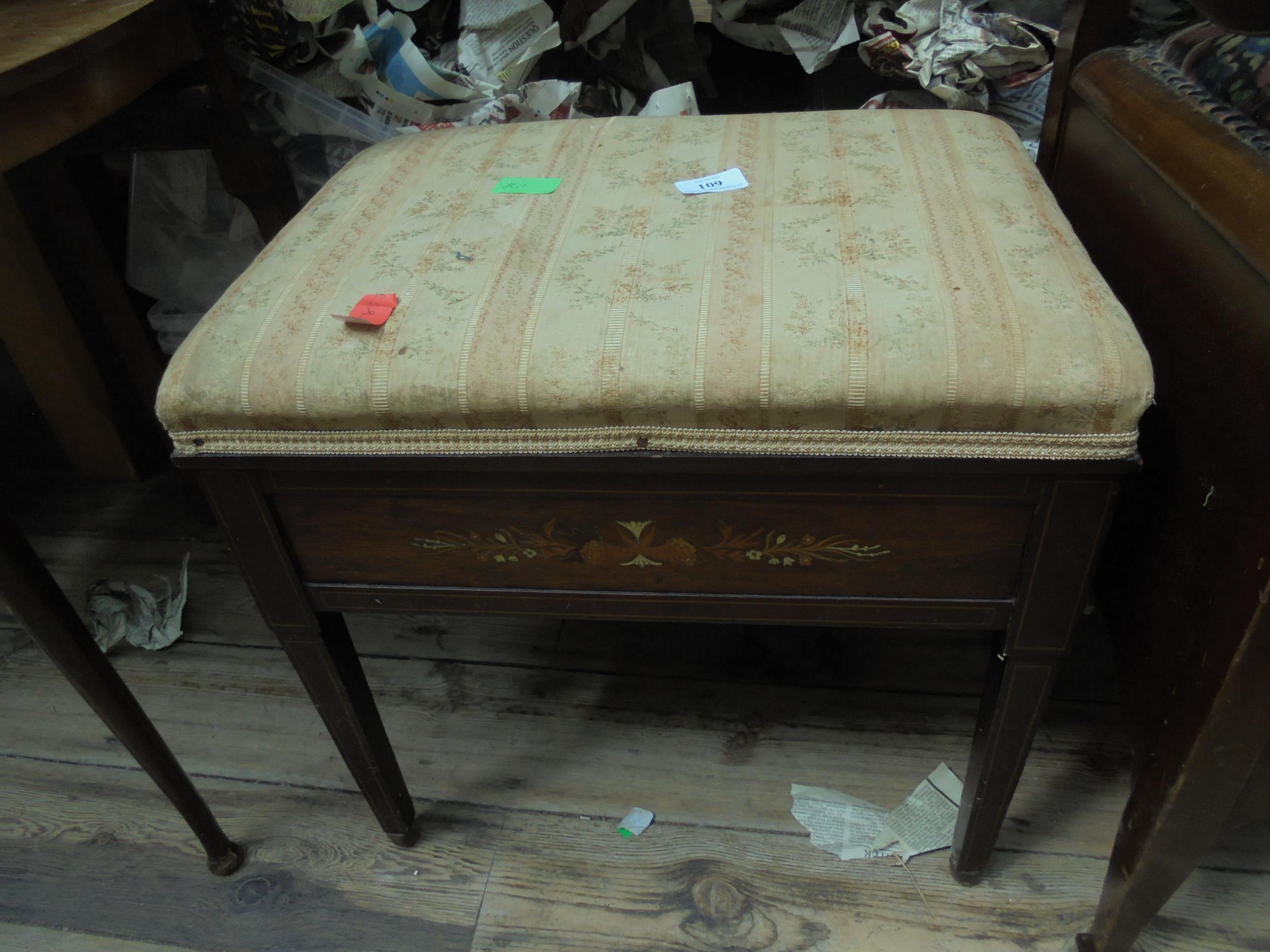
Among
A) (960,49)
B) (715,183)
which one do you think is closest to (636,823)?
(715,183)

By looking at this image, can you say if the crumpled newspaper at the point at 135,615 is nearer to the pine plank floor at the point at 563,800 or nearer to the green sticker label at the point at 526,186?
the pine plank floor at the point at 563,800

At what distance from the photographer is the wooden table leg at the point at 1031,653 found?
1.83 feet

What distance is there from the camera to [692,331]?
1.82 ft

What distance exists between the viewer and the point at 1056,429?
522 millimetres

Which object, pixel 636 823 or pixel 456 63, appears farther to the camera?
pixel 456 63

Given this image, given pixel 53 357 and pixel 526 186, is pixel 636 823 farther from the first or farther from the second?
pixel 53 357

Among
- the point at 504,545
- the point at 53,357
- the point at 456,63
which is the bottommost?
the point at 53,357

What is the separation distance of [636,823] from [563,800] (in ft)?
0.26

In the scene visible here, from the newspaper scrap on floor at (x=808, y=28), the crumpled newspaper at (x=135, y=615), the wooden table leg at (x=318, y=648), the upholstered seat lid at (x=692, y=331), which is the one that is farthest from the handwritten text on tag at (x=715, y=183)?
the crumpled newspaper at (x=135, y=615)

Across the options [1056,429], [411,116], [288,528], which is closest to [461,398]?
[288,528]

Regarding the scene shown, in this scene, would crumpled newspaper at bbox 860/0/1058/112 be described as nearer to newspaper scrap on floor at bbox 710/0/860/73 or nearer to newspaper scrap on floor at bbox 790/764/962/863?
newspaper scrap on floor at bbox 710/0/860/73

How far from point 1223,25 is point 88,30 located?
761 millimetres

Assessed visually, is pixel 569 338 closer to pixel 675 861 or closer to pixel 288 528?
pixel 288 528

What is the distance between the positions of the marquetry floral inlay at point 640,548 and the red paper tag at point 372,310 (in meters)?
0.15
